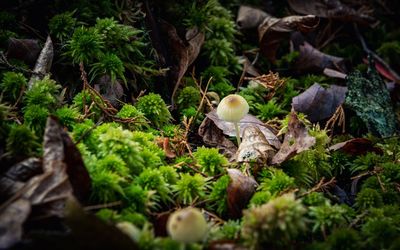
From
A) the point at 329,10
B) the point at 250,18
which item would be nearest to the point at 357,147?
the point at 250,18

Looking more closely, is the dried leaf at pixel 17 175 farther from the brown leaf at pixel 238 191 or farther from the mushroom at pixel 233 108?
the mushroom at pixel 233 108

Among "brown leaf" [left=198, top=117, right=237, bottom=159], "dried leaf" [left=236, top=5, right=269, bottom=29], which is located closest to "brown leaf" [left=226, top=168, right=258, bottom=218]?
"brown leaf" [left=198, top=117, right=237, bottom=159]

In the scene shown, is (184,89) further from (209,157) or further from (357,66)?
(357,66)

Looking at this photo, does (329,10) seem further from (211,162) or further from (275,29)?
(211,162)

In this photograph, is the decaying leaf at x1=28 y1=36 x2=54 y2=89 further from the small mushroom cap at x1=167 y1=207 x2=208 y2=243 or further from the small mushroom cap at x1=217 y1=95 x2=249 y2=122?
the small mushroom cap at x1=167 y1=207 x2=208 y2=243

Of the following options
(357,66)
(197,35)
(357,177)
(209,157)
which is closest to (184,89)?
(197,35)

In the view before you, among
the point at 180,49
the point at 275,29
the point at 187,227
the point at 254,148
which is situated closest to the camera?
the point at 187,227

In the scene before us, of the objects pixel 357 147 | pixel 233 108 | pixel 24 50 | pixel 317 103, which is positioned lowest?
pixel 357 147
